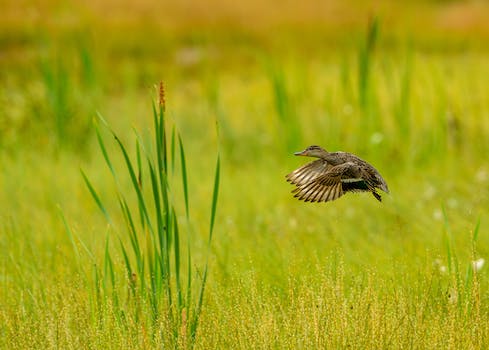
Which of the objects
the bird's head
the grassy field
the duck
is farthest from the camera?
the grassy field

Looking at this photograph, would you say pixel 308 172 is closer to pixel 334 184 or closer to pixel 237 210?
pixel 334 184

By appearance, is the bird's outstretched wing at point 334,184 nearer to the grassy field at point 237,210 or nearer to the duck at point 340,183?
the duck at point 340,183

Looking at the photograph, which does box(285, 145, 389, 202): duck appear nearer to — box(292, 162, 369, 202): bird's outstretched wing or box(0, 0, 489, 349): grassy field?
box(292, 162, 369, 202): bird's outstretched wing

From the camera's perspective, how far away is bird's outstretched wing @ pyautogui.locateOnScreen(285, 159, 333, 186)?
174 centimetres

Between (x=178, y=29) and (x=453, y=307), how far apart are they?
32.9 ft

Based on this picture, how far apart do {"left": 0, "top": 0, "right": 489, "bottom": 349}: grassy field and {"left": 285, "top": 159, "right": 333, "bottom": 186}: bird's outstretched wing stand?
228mm

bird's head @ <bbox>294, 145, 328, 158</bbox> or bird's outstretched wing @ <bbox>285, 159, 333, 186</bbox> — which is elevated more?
bird's head @ <bbox>294, 145, 328, 158</bbox>

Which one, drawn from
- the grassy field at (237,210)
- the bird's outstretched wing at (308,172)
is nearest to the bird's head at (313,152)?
the bird's outstretched wing at (308,172)

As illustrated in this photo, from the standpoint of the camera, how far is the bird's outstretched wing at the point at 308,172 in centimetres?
174

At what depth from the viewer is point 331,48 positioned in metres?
11.3

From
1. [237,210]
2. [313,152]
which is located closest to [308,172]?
[313,152]

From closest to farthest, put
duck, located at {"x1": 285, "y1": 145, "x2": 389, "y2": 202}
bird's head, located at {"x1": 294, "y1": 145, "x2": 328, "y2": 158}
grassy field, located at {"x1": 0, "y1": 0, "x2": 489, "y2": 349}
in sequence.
A: 1. duck, located at {"x1": 285, "y1": 145, "x2": 389, "y2": 202}
2. bird's head, located at {"x1": 294, "y1": 145, "x2": 328, "y2": 158}
3. grassy field, located at {"x1": 0, "y1": 0, "x2": 489, "y2": 349}

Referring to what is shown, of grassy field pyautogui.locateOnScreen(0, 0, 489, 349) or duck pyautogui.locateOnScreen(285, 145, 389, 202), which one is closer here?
duck pyautogui.locateOnScreen(285, 145, 389, 202)

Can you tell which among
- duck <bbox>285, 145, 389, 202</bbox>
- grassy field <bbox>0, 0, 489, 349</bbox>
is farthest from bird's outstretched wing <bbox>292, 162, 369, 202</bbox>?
grassy field <bbox>0, 0, 489, 349</bbox>
